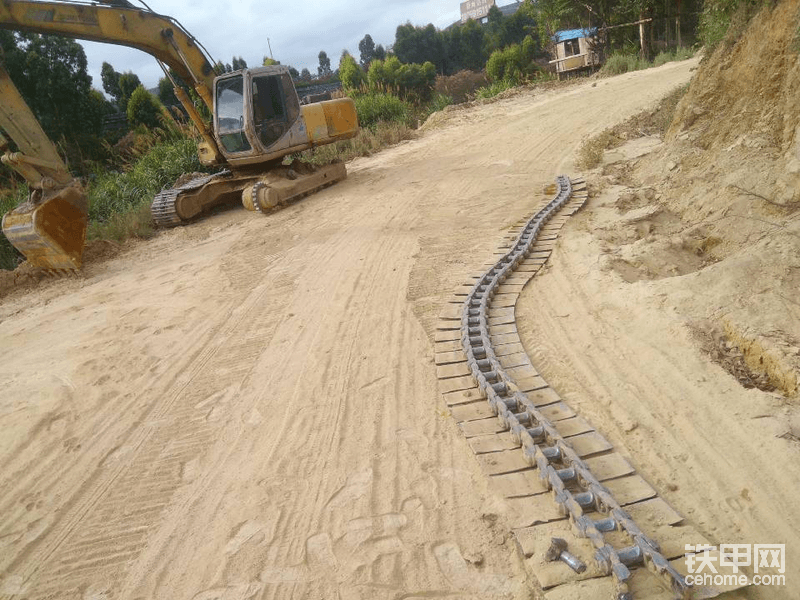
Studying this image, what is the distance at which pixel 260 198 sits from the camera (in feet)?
28.5

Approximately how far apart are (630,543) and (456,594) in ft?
2.53

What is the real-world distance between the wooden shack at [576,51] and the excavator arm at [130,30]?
21.0m

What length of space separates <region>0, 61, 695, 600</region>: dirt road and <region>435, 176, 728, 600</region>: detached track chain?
0.44 feet

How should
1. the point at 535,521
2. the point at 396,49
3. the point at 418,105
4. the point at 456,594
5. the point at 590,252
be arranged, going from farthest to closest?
the point at 396,49
the point at 418,105
the point at 590,252
the point at 535,521
the point at 456,594

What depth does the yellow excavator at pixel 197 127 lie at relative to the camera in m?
7.11

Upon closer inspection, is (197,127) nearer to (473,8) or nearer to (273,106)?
(273,106)

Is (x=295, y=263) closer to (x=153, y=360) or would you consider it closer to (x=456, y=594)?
(x=153, y=360)

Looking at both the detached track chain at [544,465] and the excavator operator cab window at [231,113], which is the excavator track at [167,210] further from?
the detached track chain at [544,465]

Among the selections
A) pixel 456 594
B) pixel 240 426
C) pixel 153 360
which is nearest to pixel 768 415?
pixel 456 594

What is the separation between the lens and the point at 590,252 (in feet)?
16.8

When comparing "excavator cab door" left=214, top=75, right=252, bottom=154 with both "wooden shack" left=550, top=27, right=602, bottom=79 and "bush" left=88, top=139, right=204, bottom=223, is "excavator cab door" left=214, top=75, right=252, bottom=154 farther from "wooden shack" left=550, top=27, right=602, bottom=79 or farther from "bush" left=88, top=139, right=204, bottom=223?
"wooden shack" left=550, top=27, right=602, bottom=79

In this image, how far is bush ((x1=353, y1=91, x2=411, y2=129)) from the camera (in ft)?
53.6

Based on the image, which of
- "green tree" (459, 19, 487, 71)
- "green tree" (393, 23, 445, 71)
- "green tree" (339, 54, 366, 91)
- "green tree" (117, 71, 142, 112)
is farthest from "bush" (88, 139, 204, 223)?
"green tree" (459, 19, 487, 71)

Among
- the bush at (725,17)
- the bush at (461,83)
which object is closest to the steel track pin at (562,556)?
the bush at (725,17)
